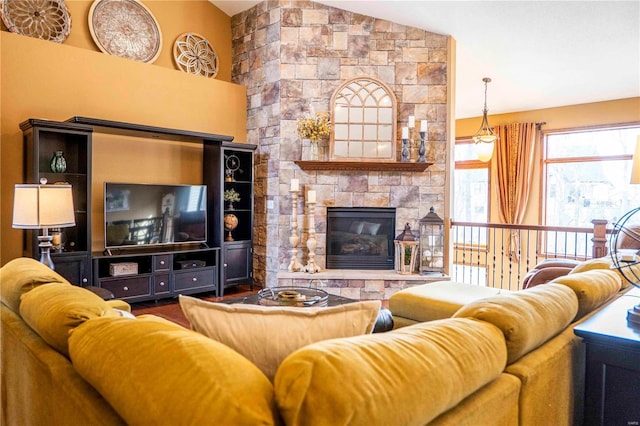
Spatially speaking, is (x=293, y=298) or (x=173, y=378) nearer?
(x=173, y=378)

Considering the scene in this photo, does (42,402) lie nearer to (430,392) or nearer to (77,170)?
(430,392)

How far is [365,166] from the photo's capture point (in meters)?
5.27

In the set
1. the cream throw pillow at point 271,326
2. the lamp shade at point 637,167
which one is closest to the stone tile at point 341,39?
the lamp shade at point 637,167

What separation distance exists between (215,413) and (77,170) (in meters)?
4.47

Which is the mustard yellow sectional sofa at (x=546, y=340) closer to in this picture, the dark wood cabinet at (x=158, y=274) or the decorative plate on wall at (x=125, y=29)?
the dark wood cabinet at (x=158, y=274)

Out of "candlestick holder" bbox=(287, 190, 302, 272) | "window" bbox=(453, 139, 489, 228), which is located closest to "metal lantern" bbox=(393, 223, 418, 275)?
"candlestick holder" bbox=(287, 190, 302, 272)

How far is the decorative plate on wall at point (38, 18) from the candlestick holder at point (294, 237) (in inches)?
123

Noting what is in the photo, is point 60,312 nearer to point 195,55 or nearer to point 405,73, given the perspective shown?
point 405,73

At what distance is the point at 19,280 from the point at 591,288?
2315 mm

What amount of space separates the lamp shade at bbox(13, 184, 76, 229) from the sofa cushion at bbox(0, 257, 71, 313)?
3.51 feet

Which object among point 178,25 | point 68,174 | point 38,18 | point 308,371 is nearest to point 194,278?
point 68,174

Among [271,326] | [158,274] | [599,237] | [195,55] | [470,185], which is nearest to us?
[271,326]

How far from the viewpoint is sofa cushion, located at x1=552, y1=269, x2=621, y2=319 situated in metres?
1.67

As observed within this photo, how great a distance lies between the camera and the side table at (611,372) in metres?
1.38
